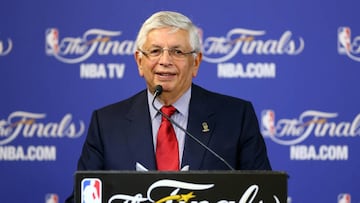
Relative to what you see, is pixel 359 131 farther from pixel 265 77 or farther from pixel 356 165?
pixel 265 77

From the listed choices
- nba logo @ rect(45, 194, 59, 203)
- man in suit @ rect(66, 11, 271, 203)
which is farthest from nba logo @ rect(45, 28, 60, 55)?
man in suit @ rect(66, 11, 271, 203)

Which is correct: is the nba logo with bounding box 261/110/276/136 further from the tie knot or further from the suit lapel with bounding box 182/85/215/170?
the tie knot

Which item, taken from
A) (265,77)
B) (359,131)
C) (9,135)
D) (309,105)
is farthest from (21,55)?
(359,131)

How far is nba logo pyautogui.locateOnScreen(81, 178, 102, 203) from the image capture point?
1706 millimetres

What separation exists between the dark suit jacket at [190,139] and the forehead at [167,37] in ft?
0.80

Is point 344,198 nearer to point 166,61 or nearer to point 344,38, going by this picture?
point 344,38

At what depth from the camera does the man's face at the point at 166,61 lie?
7.39ft

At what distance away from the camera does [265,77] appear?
3.62m

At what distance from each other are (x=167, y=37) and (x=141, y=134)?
0.33 meters

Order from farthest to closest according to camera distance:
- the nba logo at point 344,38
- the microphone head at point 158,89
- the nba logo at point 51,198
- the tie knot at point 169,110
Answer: the nba logo at point 51,198 < the nba logo at point 344,38 < the tie knot at point 169,110 < the microphone head at point 158,89

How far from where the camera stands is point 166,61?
2260 mm

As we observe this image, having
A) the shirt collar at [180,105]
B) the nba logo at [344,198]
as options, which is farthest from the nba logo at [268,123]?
the shirt collar at [180,105]

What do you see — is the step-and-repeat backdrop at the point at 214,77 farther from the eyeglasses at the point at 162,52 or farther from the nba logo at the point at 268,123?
the eyeglasses at the point at 162,52

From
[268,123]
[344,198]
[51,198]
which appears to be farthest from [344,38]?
[51,198]
